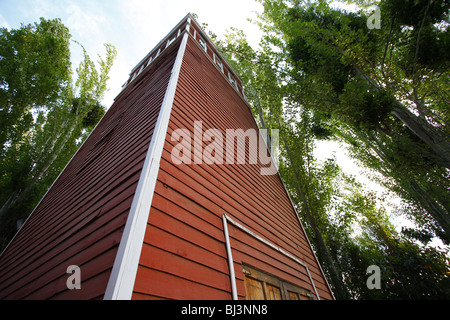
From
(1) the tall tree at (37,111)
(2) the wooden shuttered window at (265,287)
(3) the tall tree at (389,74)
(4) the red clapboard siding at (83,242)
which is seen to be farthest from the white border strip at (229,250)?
(1) the tall tree at (37,111)

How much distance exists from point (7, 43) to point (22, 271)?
40.2 ft

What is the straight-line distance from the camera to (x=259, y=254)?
2742 mm

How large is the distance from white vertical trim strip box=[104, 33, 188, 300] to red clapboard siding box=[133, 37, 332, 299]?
68mm

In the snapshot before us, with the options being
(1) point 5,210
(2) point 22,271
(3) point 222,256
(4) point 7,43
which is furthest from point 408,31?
(4) point 7,43

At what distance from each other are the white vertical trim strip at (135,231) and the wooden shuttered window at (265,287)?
139cm

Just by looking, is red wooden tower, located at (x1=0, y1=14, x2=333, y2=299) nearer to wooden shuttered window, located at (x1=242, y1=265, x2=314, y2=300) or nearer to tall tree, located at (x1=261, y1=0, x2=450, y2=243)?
wooden shuttered window, located at (x1=242, y1=265, x2=314, y2=300)

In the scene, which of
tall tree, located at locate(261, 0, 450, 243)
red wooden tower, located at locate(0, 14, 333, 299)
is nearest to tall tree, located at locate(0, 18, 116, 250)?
red wooden tower, located at locate(0, 14, 333, 299)

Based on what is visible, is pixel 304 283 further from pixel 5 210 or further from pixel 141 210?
pixel 5 210

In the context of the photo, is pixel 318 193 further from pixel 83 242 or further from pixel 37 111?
pixel 37 111

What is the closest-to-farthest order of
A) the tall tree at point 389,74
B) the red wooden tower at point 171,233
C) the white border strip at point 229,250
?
1. the red wooden tower at point 171,233
2. the white border strip at point 229,250
3. the tall tree at point 389,74

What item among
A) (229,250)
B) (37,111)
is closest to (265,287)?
(229,250)

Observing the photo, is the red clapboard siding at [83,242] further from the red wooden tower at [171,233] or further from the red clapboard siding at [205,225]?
the red clapboard siding at [205,225]

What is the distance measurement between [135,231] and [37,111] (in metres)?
12.7

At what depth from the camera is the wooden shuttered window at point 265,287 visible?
2272 millimetres
